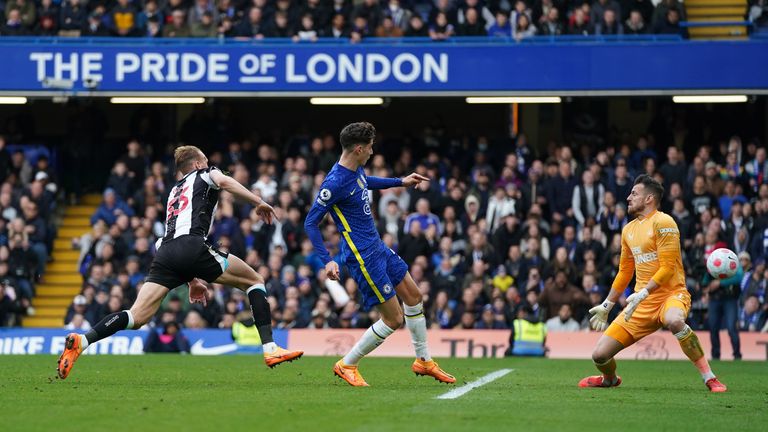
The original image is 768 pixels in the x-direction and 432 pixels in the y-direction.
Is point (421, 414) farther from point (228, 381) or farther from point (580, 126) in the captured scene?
point (580, 126)

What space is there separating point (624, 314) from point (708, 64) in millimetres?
12806

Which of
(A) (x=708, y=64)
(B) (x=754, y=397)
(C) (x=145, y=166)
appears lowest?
(B) (x=754, y=397)

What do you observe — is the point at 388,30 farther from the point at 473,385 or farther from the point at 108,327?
the point at 108,327

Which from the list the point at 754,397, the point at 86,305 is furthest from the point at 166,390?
the point at 86,305

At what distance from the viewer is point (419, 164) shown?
83.4 feet

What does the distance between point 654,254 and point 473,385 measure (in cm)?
203

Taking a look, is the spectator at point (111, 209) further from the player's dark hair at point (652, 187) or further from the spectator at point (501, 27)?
the player's dark hair at point (652, 187)

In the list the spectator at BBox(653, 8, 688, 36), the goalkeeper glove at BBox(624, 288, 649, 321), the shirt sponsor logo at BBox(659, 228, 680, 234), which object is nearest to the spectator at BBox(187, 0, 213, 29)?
the spectator at BBox(653, 8, 688, 36)

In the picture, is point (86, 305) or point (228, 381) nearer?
point (228, 381)

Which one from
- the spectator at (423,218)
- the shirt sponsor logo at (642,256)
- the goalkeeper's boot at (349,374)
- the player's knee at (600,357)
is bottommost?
the goalkeeper's boot at (349,374)

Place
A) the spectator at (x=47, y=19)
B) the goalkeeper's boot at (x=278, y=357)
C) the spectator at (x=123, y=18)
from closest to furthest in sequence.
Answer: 1. the goalkeeper's boot at (x=278, y=357)
2. the spectator at (x=123, y=18)
3. the spectator at (x=47, y=19)

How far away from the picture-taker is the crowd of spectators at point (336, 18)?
79.5ft

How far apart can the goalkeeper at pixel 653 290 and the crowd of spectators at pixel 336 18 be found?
1212 centimetres

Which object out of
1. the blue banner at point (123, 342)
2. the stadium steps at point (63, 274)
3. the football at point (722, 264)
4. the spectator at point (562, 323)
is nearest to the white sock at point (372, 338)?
the football at point (722, 264)
